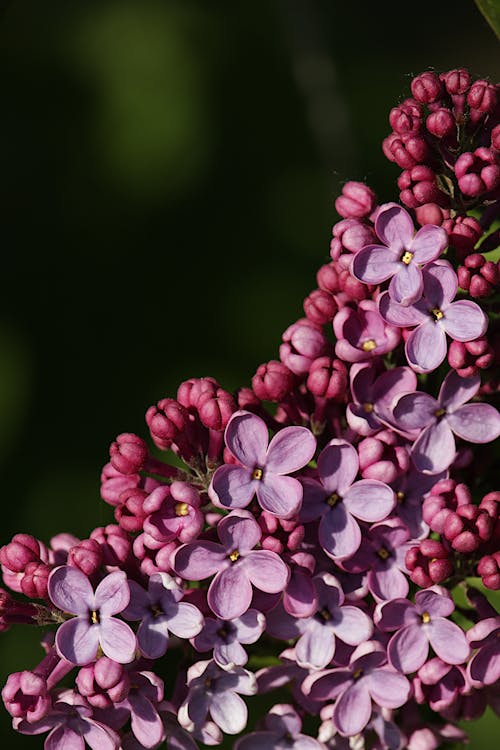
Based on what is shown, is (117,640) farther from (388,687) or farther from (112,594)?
(388,687)

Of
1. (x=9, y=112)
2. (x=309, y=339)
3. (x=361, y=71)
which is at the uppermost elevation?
(x=9, y=112)

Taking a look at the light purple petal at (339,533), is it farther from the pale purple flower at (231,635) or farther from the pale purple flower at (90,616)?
the pale purple flower at (90,616)

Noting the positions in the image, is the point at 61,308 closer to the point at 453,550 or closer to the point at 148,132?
the point at 148,132

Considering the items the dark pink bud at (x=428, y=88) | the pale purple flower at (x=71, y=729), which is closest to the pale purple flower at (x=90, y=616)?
the pale purple flower at (x=71, y=729)

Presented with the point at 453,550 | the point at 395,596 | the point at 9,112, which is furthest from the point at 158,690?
the point at 9,112

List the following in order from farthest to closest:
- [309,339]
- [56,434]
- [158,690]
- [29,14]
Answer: [29,14]
[56,434]
[309,339]
[158,690]

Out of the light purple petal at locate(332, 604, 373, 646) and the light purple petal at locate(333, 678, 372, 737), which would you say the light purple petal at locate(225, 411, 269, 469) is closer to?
the light purple petal at locate(332, 604, 373, 646)
